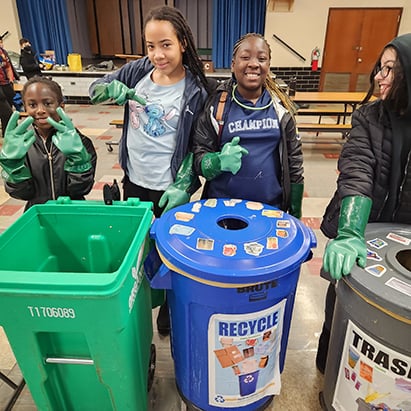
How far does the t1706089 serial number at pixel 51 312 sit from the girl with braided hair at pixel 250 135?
28.4 inches

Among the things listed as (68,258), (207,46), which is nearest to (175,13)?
(68,258)

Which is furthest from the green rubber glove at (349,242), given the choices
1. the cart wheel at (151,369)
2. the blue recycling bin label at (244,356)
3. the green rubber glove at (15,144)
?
the green rubber glove at (15,144)

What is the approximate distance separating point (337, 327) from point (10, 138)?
50.2 inches

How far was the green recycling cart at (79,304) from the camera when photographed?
793 mm

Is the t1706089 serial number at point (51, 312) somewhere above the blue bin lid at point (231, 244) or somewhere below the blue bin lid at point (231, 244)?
below

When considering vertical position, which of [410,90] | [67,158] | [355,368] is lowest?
[355,368]

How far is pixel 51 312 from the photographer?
0.81 metres

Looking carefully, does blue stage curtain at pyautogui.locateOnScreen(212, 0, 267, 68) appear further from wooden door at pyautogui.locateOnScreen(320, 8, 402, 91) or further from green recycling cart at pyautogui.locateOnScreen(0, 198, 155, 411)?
green recycling cart at pyautogui.locateOnScreen(0, 198, 155, 411)

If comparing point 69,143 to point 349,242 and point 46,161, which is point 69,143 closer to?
point 46,161

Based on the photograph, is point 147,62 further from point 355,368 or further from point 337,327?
point 355,368

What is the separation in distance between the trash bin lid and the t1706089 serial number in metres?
0.71

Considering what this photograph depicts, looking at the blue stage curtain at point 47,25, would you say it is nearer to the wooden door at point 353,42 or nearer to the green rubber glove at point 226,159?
the wooden door at point 353,42

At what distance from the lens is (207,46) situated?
777cm

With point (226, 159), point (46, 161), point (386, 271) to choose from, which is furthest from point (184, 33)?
point (386, 271)
